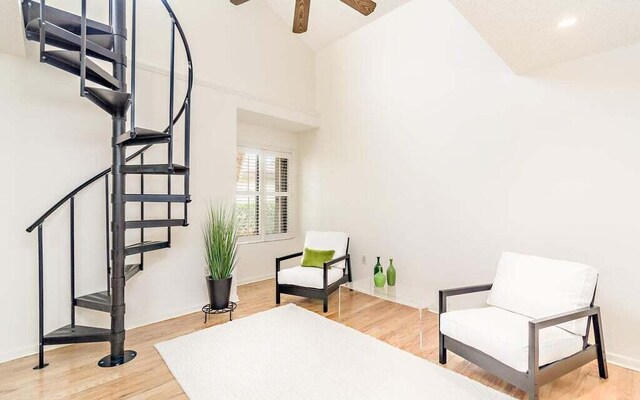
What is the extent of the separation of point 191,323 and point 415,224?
288cm

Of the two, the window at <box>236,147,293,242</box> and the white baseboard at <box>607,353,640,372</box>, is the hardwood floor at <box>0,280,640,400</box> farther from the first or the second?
the window at <box>236,147,293,242</box>

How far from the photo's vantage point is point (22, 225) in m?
2.65

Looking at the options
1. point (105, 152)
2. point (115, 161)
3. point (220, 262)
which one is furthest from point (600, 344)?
point (105, 152)

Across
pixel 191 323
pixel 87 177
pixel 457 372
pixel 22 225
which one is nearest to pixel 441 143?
pixel 457 372

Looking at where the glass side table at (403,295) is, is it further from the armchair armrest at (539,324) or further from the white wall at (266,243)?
the white wall at (266,243)

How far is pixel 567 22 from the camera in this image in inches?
84.1

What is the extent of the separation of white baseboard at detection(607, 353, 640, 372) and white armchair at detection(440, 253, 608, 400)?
0.39m

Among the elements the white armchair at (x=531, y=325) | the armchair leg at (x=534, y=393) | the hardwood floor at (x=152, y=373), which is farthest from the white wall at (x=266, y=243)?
the armchair leg at (x=534, y=393)

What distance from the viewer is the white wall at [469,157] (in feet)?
8.27

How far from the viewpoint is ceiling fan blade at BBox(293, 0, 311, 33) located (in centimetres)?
277

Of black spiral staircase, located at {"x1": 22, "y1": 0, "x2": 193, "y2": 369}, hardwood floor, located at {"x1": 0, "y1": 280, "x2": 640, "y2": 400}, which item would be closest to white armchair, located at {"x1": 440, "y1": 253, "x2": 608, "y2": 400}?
hardwood floor, located at {"x1": 0, "y1": 280, "x2": 640, "y2": 400}

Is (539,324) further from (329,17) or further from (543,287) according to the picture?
(329,17)

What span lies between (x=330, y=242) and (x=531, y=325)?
2.69 metres

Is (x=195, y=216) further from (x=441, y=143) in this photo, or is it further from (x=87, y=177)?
(x=441, y=143)
